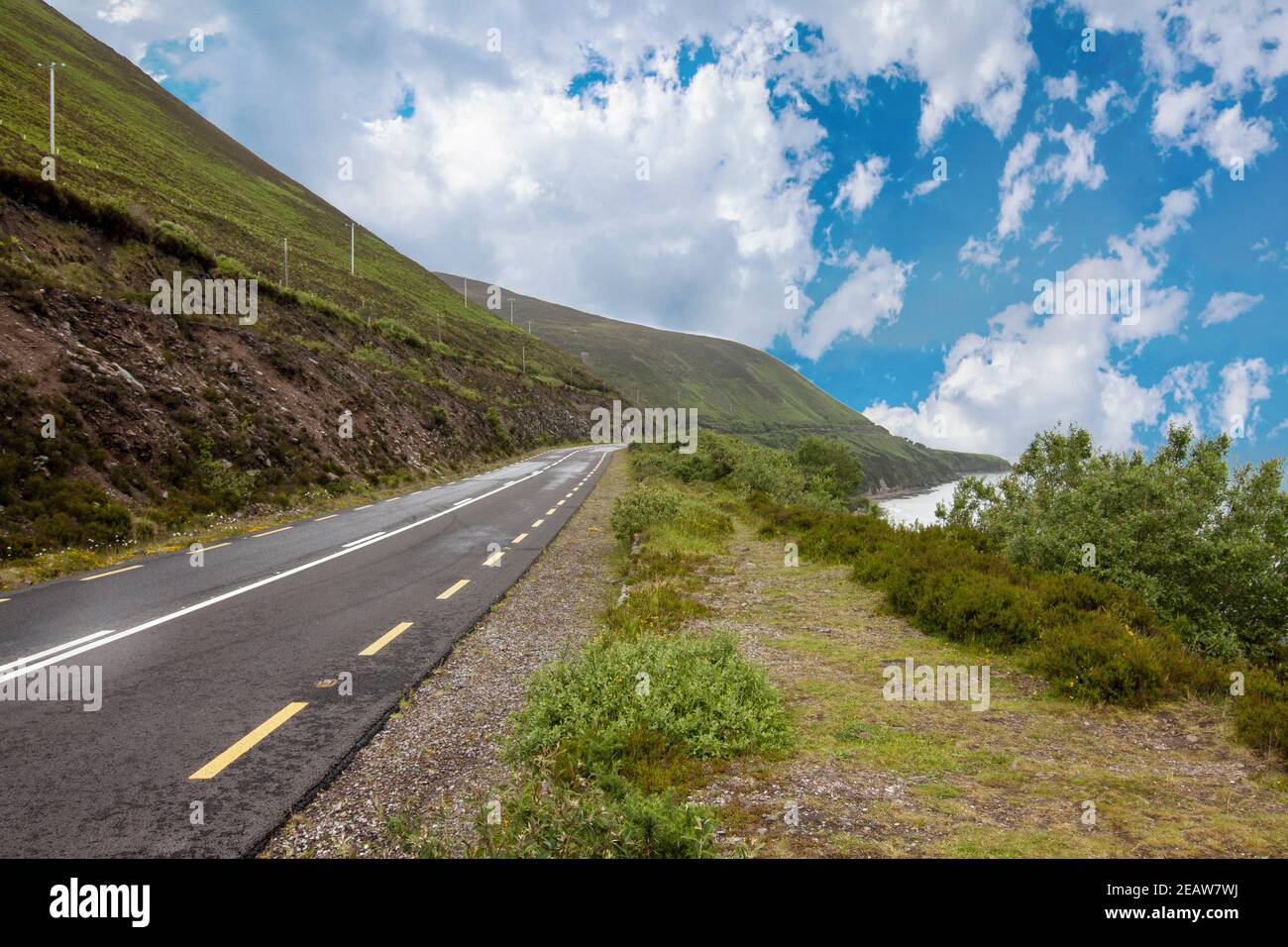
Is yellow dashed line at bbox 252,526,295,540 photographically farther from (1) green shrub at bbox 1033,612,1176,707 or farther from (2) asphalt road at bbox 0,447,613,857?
(1) green shrub at bbox 1033,612,1176,707

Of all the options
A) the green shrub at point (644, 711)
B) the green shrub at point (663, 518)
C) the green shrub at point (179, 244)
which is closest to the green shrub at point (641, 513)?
the green shrub at point (663, 518)

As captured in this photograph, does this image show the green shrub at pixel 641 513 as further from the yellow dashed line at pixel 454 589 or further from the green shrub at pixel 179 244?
the green shrub at pixel 179 244

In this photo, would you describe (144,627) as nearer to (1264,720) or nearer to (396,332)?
(1264,720)

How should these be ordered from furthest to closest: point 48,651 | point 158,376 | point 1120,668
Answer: point 158,376 → point 48,651 → point 1120,668

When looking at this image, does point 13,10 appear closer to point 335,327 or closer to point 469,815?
point 335,327

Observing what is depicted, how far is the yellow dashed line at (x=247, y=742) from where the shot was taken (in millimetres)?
4484

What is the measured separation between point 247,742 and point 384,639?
2.79m

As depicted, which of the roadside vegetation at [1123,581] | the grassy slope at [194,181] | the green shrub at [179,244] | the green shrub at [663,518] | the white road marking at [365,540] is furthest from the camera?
the grassy slope at [194,181]

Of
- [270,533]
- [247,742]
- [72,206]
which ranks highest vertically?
[72,206]

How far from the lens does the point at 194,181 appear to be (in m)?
57.8

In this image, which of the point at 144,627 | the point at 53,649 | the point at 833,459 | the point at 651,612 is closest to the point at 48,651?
the point at 53,649

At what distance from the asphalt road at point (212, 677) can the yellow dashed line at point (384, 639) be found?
3 cm

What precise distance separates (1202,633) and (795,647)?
22.6 ft
